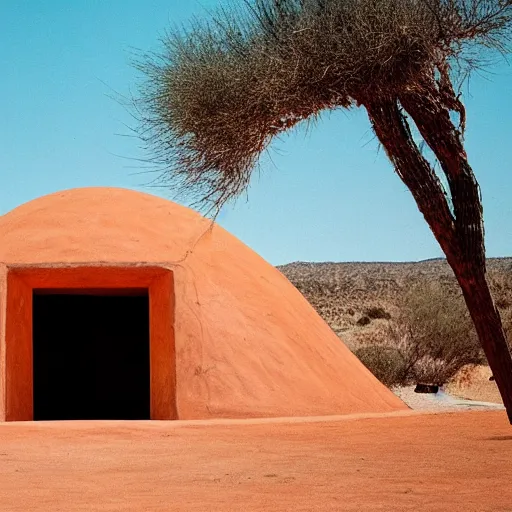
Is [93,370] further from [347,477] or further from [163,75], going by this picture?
[347,477]

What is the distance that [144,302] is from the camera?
17375 mm

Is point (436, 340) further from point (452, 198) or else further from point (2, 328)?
point (452, 198)

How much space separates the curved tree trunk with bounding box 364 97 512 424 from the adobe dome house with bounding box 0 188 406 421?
14.0 feet

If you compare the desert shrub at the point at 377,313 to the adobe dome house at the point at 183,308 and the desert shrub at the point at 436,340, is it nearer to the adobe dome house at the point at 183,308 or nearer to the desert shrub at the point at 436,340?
the desert shrub at the point at 436,340

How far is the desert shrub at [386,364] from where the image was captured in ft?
71.2

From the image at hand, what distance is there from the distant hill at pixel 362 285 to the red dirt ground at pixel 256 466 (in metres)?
16.1

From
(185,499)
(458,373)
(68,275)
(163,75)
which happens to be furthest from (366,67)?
(458,373)

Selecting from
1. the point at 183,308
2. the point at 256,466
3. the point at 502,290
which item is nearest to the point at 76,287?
the point at 183,308

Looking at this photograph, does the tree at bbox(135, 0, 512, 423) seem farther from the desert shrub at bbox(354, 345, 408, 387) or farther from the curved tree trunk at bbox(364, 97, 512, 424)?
the desert shrub at bbox(354, 345, 408, 387)

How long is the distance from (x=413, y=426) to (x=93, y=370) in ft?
29.4

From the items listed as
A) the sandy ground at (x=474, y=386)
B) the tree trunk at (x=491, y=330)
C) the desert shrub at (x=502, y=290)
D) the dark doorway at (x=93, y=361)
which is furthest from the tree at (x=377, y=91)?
the desert shrub at (x=502, y=290)

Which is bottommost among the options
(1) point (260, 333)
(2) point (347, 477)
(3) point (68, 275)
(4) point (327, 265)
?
(2) point (347, 477)

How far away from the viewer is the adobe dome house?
1256 centimetres

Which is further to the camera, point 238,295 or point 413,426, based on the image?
point 238,295
